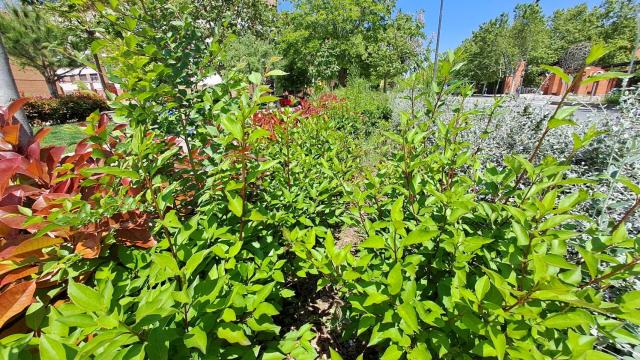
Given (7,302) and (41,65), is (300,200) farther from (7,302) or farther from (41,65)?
(41,65)

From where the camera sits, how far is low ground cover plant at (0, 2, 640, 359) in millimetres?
820

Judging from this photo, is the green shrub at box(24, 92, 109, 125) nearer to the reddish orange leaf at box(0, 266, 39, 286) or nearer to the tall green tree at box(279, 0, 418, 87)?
the reddish orange leaf at box(0, 266, 39, 286)

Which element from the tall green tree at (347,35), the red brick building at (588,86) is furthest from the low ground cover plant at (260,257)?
the tall green tree at (347,35)

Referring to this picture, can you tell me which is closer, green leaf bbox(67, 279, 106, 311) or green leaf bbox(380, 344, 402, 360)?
green leaf bbox(67, 279, 106, 311)

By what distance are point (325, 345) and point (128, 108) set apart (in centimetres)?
197

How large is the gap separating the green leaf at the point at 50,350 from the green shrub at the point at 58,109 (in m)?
15.7

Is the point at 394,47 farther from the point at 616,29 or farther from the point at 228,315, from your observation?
the point at 616,29

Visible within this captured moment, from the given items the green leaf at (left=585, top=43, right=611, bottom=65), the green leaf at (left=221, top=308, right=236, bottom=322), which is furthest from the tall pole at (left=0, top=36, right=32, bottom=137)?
the green leaf at (left=585, top=43, right=611, bottom=65)

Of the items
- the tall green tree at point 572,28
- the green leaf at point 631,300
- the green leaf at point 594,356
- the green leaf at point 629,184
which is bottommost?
the green leaf at point 594,356

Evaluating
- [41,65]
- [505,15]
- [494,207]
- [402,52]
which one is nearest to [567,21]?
[505,15]

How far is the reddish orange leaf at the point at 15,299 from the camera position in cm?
102

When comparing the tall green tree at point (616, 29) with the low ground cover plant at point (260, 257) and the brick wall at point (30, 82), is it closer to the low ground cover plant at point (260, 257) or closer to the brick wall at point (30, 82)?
the low ground cover plant at point (260, 257)

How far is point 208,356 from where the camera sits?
0.96m

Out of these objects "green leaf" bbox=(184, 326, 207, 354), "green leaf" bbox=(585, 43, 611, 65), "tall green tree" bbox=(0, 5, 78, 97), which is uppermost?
"tall green tree" bbox=(0, 5, 78, 97)
